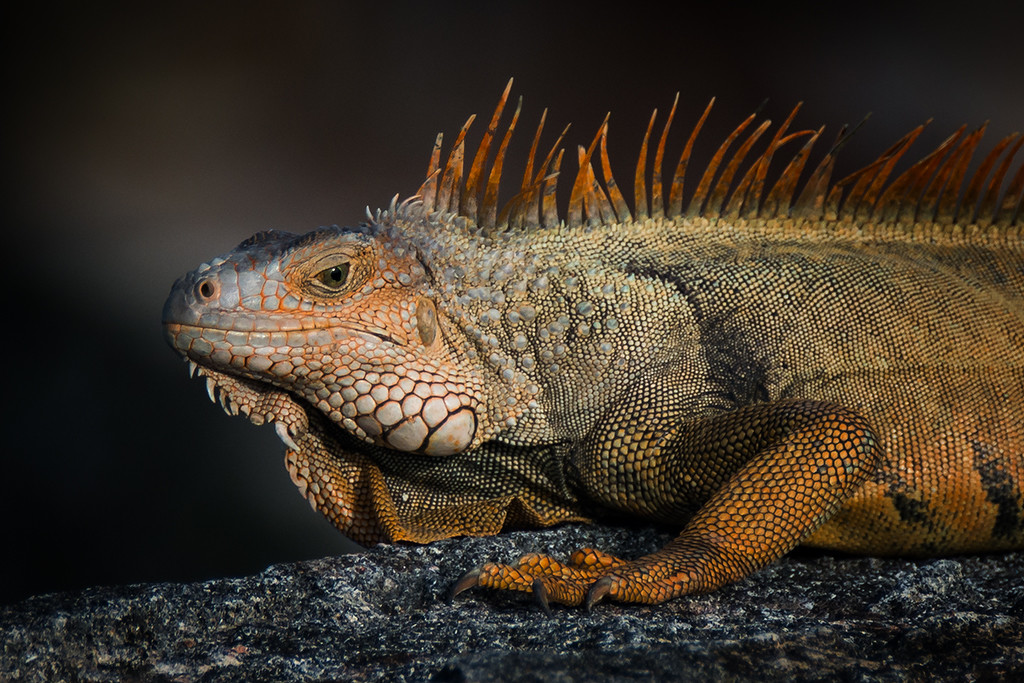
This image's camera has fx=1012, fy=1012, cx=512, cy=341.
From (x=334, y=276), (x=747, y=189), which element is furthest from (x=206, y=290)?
(x=747, y=189)

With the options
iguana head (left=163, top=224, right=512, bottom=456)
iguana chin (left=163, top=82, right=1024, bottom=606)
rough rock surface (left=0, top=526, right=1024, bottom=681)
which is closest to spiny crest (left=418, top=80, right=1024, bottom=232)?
iguana chin (left=163, top=82, right=1024, bottom=606)

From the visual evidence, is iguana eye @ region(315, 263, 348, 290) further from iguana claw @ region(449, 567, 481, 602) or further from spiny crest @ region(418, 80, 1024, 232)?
iguana claw @ region(449, 567, 481, 602)

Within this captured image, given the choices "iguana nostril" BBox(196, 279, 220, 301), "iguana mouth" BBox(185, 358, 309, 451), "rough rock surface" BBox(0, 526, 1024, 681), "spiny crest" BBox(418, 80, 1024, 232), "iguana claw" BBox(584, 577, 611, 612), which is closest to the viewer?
"rough rock surface" BBox(0, 526, 1024, 681)

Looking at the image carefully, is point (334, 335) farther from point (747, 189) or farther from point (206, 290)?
point (747, 189)

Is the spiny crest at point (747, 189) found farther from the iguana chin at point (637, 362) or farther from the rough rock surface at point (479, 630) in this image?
the rough rock surface at point (479, 630)

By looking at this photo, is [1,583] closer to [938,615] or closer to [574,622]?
[574,622]

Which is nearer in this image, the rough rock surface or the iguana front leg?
the rough rock surface

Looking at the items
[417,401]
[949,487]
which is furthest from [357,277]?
[949,487]
